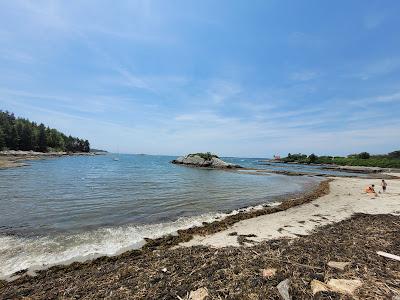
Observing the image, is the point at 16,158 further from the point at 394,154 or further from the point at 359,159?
the point at 394,154

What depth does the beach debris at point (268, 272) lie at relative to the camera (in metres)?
4.92

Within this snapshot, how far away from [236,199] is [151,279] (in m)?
13.5

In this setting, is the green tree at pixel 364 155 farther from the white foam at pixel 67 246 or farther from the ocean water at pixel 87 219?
the white foam at pixel 67 246

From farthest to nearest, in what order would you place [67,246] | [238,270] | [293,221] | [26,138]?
1. [26,138]
2. [293,221]
3. [67,246]
4. [238,270]

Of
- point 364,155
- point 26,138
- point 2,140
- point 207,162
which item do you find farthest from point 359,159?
point 26,138

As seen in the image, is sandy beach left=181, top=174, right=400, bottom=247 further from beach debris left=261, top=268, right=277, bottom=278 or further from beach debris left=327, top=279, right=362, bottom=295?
beach debris left=327, top=279, right=362, bottom=295

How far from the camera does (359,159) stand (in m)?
88.6

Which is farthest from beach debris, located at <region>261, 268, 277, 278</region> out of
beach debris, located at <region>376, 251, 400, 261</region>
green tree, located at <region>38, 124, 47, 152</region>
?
green tree, located at <region>38, 124, 47, 152</region>

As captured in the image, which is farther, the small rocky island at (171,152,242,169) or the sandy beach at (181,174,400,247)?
the small rocky island at (171,152,242,169)

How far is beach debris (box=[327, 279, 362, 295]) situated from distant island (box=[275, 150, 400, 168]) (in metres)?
88.2

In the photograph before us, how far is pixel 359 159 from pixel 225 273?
10389cm

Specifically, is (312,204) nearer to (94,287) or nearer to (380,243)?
(380,243)

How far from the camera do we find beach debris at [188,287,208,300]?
13.8ft

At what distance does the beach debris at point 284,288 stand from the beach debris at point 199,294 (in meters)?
1.40
